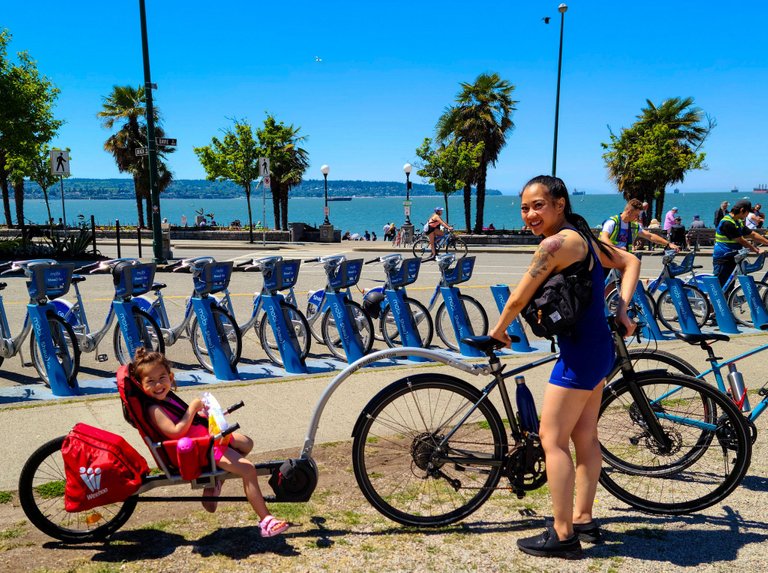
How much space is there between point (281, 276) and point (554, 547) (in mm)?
4754

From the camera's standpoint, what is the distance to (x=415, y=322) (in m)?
7.98

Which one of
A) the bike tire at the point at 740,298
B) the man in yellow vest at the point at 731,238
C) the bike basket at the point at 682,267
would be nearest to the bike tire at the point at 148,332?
the bike basket at the point at 682,267

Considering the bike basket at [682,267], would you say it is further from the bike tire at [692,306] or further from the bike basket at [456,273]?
the bike basket at [456,273]

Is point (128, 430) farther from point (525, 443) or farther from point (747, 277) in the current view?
point (747, 277)

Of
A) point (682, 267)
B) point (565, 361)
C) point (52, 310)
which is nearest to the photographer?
point (565, 361)

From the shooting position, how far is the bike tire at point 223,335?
6.98 m

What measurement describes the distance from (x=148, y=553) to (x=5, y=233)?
3405cm

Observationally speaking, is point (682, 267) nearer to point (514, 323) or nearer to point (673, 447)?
point (514, 323)

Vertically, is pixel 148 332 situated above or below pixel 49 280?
below

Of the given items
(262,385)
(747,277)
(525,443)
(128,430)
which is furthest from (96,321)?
(747,277)

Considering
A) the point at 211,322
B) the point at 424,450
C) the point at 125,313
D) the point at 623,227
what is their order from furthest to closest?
the point at 623,227 < the point at 211,322 < the point at 125,313 < the point at 424,450

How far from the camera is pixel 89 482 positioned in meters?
3.33

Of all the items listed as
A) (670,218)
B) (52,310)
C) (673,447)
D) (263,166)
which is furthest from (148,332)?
(670,218)

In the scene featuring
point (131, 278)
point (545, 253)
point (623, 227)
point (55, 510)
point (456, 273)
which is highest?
point (545, 253)
